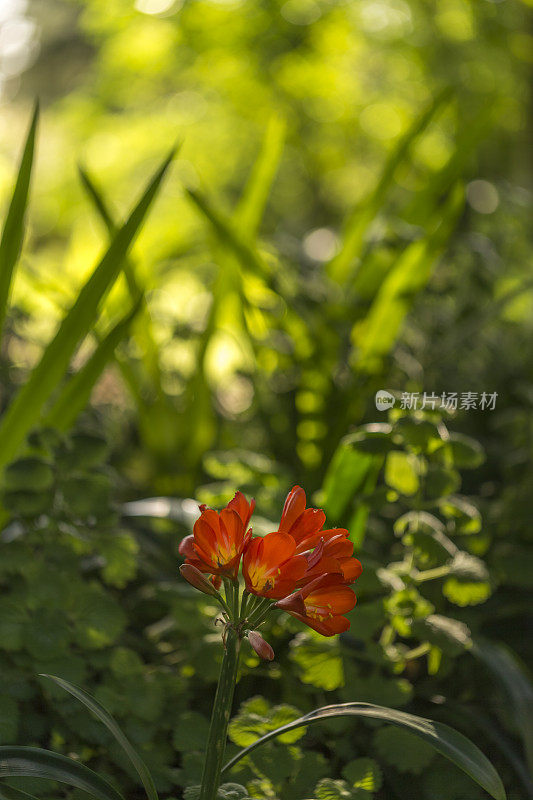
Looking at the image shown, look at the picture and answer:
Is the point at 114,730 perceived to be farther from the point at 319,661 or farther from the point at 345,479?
the point at 345,479

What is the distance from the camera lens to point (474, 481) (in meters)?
1.16

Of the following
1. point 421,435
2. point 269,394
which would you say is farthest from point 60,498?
point 269,394

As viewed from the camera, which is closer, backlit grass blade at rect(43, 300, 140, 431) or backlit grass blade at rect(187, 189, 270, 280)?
backlit grass blade at rect(43, 300, 140, 431)

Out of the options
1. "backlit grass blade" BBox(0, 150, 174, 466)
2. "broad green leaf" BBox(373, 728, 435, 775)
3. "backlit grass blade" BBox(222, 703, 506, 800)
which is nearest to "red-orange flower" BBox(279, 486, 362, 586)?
"backlit grass blade" BBox(222, 703, 506, 800)

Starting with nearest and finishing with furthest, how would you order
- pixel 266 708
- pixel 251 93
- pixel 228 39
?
pixel 266 708, pixel 228 39, pixel 251 93

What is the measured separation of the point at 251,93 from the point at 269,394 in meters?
1.86

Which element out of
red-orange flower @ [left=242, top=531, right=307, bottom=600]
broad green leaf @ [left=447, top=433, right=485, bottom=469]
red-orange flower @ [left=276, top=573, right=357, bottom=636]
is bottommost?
broad green leaf @ [left=447, top=433, right=485, bottom=469]

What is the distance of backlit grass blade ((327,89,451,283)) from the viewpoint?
1.21m

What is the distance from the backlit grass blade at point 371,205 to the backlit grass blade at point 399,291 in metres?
0.19

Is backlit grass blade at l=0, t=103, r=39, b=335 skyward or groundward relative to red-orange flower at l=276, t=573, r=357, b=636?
skyward

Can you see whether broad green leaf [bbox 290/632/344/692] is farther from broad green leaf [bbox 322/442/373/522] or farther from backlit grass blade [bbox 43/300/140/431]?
backlit grass blade [bbox 43/300/140/431]

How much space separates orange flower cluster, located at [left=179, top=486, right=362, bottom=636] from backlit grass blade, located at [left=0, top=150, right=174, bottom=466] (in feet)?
1.23

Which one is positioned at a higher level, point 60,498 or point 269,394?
point 60,498

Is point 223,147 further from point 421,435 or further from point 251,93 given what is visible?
point 421,435
